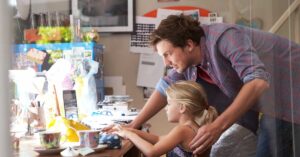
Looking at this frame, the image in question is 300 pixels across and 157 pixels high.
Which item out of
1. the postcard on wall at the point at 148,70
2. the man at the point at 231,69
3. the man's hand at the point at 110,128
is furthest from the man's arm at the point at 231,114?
the postcard on wall at the point at 148,70

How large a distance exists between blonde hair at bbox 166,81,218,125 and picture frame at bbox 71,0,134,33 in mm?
692

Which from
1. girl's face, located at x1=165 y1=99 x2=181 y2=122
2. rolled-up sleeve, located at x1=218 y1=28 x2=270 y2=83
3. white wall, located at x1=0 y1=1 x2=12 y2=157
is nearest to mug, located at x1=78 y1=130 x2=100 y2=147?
girl's face, located at x1=165 y1=99 x2=181 y2=122

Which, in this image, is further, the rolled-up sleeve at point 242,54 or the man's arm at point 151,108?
the man's arm at point 151,108

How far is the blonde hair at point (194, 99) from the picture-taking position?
68 centimetres

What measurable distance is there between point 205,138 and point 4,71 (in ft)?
1.59

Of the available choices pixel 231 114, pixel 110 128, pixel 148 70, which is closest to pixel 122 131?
pixel 110 128

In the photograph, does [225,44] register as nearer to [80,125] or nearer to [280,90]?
[280,90]

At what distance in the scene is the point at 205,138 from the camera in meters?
0.64

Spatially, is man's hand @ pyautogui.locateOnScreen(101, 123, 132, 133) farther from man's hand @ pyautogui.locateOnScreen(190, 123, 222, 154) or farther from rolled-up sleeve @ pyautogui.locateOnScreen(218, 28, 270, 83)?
rolled-up sleeve @ pyautogui.locateOnScreen(218, 28, 270, 83)

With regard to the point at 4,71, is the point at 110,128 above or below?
below

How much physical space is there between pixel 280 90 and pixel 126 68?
Result: 2.81 ft

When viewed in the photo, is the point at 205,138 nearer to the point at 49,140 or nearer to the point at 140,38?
the point at 49,140

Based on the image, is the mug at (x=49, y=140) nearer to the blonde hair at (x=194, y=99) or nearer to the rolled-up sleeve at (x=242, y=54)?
the blonde hair at (x=194, y=99)

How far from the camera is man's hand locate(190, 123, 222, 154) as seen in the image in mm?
616
